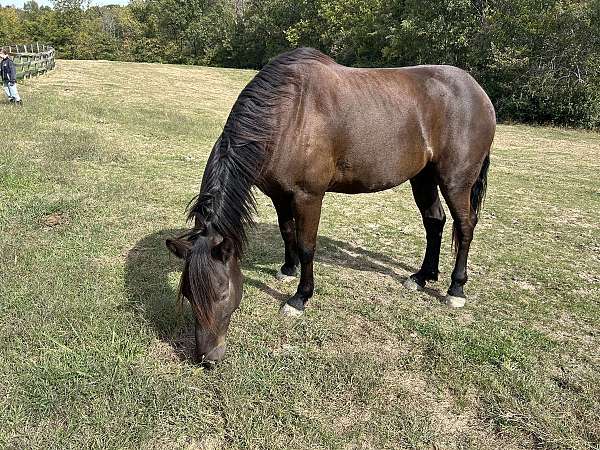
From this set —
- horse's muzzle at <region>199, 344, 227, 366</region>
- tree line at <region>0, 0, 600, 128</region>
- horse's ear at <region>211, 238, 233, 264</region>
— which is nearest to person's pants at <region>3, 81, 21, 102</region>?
horse's ear at <region>211, 238, 233, 264</region>

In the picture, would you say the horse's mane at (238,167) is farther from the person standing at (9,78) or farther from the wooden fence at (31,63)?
the wooden fence at (31,63)

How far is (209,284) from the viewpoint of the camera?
8.70 feet

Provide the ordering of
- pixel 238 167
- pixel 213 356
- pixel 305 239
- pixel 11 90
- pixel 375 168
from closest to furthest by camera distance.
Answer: pixel 213 356
pixel 238 167
pixel 305 239
pixel 375 168
pixel 11 90

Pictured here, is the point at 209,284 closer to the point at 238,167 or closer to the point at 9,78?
the point at 238,167

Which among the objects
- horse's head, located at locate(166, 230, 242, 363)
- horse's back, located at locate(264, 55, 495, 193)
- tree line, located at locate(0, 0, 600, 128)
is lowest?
horse's head, located at locate(166, 230, 242, 363)

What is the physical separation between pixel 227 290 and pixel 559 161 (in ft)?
37.5

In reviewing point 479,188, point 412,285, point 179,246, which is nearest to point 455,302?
point 412,285

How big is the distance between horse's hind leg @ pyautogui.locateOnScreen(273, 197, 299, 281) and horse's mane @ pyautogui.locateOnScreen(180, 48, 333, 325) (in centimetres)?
74

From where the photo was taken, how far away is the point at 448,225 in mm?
6078

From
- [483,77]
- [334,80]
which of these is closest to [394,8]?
[483,77]

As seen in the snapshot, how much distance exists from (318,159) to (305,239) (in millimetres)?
645

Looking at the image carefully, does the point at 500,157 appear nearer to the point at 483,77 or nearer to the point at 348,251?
the point at 348,251

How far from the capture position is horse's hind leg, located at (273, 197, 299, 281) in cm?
392

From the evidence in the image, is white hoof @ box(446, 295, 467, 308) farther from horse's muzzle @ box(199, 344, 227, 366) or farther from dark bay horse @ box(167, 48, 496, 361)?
horse's muzzle @ box(199, 344, 227, 366)
